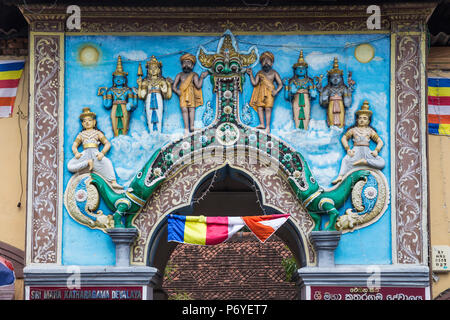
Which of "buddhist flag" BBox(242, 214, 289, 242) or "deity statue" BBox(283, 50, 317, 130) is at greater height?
"deity statue" BBox(283, 50, 317, 130)

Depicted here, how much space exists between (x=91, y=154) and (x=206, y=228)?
6.40ft

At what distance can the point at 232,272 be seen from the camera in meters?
25.5

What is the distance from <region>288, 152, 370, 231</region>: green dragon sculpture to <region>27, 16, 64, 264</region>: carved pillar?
338 centimetres

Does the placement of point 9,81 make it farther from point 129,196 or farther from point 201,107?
point 201,107

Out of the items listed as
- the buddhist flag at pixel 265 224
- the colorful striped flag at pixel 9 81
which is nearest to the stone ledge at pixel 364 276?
the buddhist flag at pixel 265 224

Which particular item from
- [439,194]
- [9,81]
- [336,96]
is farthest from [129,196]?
[439,194]

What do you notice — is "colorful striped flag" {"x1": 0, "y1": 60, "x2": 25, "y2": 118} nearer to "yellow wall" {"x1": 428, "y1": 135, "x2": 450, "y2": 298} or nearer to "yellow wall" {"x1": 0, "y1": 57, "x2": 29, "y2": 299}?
"yellow wall" {"x1": 0, "y1": 57, "x2": 29, "y2": 299}

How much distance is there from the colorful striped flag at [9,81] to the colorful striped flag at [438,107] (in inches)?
246

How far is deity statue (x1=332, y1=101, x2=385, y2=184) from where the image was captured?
14273 mm

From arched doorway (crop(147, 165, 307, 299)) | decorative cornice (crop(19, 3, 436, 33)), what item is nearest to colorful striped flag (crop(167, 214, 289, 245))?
decorative cornice (crop(19, 3, 436, 33))

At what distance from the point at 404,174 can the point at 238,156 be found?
237 cm

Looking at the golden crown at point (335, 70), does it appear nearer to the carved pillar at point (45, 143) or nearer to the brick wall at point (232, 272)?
the carved pillar at point (45, 143)

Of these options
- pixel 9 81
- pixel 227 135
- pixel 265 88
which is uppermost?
pixel 9 81

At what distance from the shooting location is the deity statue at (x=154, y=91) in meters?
14.5
